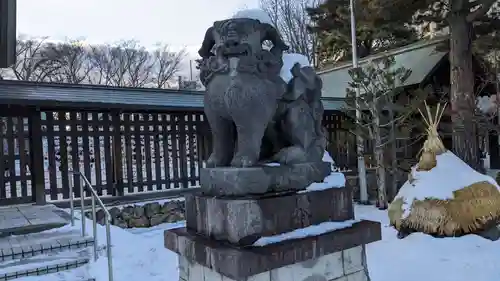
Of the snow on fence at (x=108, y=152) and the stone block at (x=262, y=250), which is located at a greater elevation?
the snow on fence at (x=108, y=152)

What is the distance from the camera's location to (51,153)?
7.30m

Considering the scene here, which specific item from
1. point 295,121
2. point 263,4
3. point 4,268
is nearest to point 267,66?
point 295,121

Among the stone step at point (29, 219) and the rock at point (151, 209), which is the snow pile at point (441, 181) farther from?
the stone step at point (29, 219)

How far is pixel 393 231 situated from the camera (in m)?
6.29

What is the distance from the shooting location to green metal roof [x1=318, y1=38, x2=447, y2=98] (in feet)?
36.3

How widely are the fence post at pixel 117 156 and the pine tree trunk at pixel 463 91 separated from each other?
7734mm

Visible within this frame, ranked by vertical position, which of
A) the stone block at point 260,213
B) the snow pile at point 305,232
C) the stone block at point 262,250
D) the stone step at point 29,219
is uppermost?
the stone block at point 260,213

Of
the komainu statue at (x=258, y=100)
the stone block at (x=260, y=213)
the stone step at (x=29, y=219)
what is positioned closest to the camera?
the stone block at (x=260, y=213)

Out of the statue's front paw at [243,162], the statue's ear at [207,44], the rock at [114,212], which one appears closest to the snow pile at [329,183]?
the statue's front paw at [243,162]

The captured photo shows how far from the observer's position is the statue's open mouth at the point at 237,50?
86.1 inches

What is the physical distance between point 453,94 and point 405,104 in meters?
1.12

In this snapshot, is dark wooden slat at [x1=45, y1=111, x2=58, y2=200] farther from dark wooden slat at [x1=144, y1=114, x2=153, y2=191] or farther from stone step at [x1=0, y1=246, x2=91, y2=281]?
stone step at [x1=0, y1=246, x2=91, y2=281]

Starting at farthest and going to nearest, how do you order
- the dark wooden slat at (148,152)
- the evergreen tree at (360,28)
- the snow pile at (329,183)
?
the evergreen tree at (360,28), the dark wooden slat at (148,152), the snow pile at (329,183)

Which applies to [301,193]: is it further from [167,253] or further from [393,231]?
[393,231]
